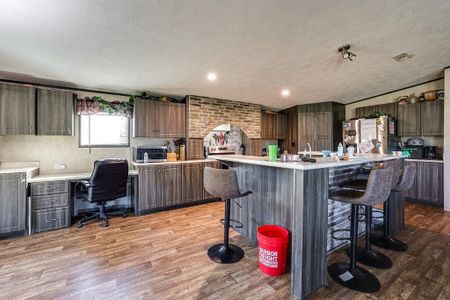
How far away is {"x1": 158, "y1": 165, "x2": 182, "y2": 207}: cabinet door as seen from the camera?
412 cm

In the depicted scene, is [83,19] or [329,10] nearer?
[83,19]

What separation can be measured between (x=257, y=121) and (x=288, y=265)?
13.4 ft

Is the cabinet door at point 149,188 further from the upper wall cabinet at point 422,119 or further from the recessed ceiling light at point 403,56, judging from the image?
the upper wall cabinet at point 422,119

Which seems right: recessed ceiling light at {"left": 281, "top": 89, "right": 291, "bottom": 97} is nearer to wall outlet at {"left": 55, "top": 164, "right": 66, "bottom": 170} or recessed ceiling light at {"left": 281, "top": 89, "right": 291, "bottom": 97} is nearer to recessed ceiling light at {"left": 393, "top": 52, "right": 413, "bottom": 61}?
recessed ceiling light at {"left": 393, "top": 52, "right": 413, "bottom": 61}

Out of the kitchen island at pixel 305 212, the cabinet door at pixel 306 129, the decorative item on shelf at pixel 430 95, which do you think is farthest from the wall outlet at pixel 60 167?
the decorative item on shelf at pixel 430 95

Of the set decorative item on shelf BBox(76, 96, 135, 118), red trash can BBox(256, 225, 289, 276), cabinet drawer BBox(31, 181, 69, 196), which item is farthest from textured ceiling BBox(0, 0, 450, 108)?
red trash can BBox(256, 225, 289, 276)

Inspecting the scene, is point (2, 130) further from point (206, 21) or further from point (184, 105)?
point (206, 21)

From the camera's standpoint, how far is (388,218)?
9.10 feet

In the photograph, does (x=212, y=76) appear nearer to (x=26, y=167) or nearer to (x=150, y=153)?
(x=150, y=153)

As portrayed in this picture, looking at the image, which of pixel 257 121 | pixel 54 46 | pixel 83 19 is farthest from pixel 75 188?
pixel 257 121

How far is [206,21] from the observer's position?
2.22m

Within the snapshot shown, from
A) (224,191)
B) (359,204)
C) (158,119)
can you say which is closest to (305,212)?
(359,204)

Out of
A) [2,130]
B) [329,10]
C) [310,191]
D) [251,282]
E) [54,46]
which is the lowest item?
[251,282]

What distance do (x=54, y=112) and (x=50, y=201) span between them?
4.76 ft
